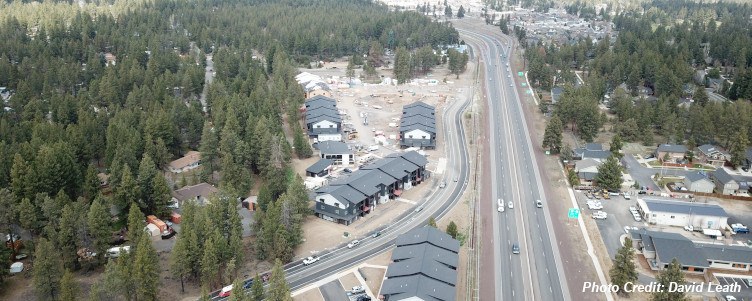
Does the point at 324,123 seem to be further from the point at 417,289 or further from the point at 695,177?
the point at 695,177

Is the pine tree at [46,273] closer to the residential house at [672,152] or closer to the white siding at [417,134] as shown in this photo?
the white siding at [417,134]

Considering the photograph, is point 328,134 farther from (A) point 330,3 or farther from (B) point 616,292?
(A) point 330,3

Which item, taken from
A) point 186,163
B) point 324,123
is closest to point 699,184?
point 324,123

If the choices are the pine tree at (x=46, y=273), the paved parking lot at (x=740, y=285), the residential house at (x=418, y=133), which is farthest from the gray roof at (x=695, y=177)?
the pine tree at (x=46, y=273)

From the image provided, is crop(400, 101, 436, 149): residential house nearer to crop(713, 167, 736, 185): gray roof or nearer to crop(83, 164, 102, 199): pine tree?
crop(713, 167, 736, 185): gray roof

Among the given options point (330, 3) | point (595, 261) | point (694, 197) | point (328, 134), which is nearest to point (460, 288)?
point (595, 261)

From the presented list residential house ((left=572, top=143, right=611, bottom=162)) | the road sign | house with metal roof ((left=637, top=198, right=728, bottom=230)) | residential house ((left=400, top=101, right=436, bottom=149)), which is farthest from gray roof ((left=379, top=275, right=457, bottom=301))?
residential house ((left=400, top=101, right=436, bottom=149))
